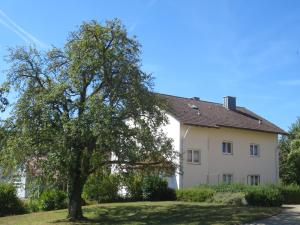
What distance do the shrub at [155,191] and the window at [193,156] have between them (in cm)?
433

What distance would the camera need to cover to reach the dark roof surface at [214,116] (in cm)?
3891

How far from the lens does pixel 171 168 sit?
25.0 m

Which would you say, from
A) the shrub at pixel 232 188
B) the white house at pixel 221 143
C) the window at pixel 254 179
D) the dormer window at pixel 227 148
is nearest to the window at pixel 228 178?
the white house at pixel 221 143

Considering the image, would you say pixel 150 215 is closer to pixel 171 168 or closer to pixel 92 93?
pixel 171 168

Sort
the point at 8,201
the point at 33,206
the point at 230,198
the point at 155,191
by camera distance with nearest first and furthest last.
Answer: the point at 230,198
the point at 8,201
the point at 33,206
the point at 155,191

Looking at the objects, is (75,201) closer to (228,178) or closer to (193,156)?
(193,156)

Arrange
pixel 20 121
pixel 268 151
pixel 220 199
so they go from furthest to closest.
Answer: pixel 268 151
pixel 220 199
pixel 20 121

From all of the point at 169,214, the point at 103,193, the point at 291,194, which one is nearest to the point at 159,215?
the point at 169,214

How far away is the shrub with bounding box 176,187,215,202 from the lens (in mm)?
31117

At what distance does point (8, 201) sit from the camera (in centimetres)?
3031

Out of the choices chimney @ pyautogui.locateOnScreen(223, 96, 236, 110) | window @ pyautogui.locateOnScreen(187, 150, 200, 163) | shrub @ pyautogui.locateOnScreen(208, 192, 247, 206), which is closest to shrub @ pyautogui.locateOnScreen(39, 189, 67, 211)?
shrub @ pyautogui.locateOnScreen(208, 192, 247, 206)

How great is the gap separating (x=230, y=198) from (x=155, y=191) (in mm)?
6664

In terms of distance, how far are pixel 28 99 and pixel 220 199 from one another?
1289 cm

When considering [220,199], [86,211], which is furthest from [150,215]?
[220,199]
